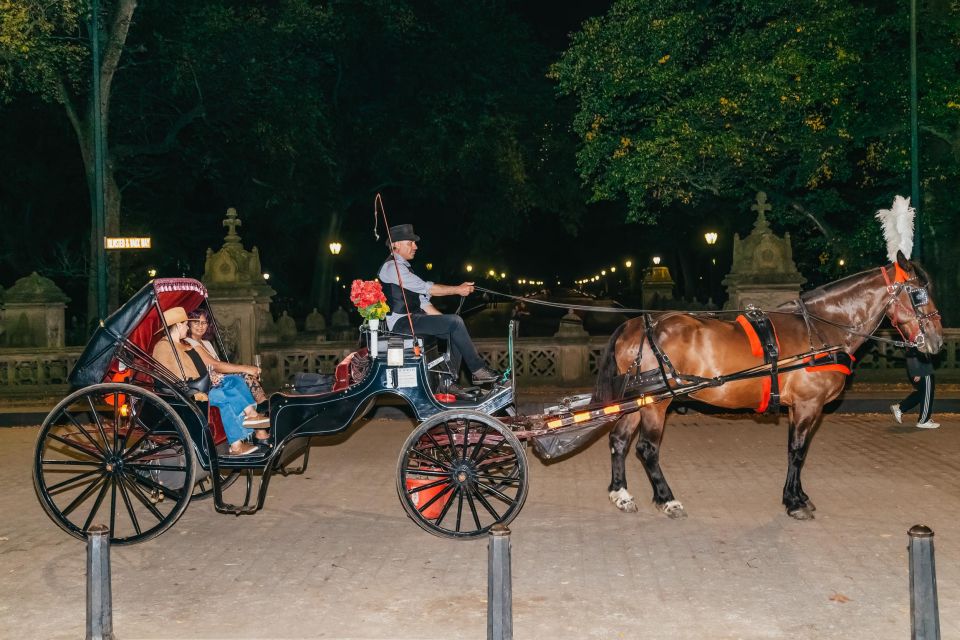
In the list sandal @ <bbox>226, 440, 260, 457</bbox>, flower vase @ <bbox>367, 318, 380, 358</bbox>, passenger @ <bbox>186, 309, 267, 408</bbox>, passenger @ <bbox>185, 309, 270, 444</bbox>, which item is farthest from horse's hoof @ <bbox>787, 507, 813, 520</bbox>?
passenger @ <bbox>186, 309, 267, 408</bbox>

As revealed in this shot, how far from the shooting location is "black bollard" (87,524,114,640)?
481 centimetres

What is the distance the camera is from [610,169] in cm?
2073

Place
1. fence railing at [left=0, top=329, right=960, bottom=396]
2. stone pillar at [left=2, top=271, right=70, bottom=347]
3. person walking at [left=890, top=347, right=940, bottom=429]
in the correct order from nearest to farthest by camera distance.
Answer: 1. person walking at [left=890, top=347, right=940, bottom=429]
2. fence railing at [left=0, top=329, right=960, bottom=396]
3. stone pillar at [left=2, top=271, right=70, bottom=347]

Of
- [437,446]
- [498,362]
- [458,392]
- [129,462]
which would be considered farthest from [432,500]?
[498,362]

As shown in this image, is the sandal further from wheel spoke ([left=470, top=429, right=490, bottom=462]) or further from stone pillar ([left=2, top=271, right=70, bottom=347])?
stone pillar ([left=2, top=271, right=70, bottom=347])

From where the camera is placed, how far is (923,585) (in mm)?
4512

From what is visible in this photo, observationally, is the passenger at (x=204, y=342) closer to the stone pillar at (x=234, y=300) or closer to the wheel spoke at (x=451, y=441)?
the wheel spoke at (x=451, y=441)

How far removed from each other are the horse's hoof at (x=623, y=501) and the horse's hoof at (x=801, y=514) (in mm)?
1315

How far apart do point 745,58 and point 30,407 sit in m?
14.3

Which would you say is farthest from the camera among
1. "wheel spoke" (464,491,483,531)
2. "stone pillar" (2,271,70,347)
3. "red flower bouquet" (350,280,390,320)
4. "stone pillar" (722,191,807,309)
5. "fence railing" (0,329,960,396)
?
"stone pillar" (2,271,70,347)

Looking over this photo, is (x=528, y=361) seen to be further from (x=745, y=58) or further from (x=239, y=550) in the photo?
(x=239, y=550)

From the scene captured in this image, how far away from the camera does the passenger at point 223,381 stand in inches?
332

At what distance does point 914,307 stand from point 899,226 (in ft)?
2.45

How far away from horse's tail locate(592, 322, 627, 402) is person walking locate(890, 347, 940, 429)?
527 cm
